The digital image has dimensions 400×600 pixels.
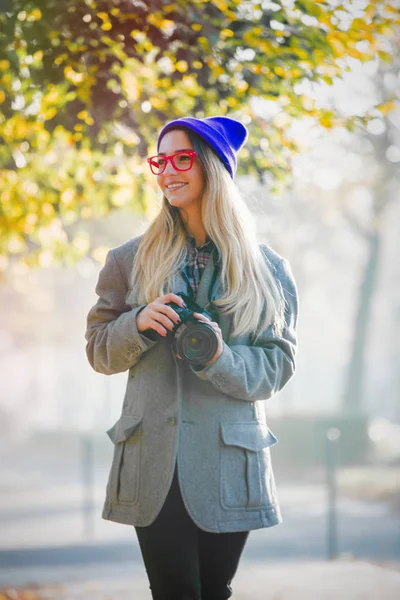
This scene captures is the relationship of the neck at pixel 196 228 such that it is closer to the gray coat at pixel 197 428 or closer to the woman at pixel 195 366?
the woman at pixel 195 366

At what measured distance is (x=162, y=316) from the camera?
3281 mm

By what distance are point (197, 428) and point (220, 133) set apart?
1033 millimetres

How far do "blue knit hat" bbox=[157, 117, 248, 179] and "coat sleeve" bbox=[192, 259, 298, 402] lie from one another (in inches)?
16.8

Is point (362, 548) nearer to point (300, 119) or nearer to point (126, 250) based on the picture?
point (300, 119)

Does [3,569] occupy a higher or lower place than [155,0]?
lower

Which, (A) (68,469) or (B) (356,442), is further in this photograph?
(A) (68,469)

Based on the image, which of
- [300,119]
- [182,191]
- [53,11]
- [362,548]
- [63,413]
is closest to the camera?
[182,191]

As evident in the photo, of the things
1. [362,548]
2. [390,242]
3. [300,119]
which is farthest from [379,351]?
[300,119]

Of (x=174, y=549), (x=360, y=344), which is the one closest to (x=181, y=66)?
(x=174, y=549)

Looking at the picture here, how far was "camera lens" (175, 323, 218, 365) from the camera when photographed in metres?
3.22

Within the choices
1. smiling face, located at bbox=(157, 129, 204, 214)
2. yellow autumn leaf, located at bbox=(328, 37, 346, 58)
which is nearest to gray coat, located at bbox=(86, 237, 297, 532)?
smiling face, located at bbox=(157, 129, 204, 214)

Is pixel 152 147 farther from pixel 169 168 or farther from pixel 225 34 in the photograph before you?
pixel 169 168

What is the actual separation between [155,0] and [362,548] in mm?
6448

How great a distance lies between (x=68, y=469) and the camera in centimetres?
2305
